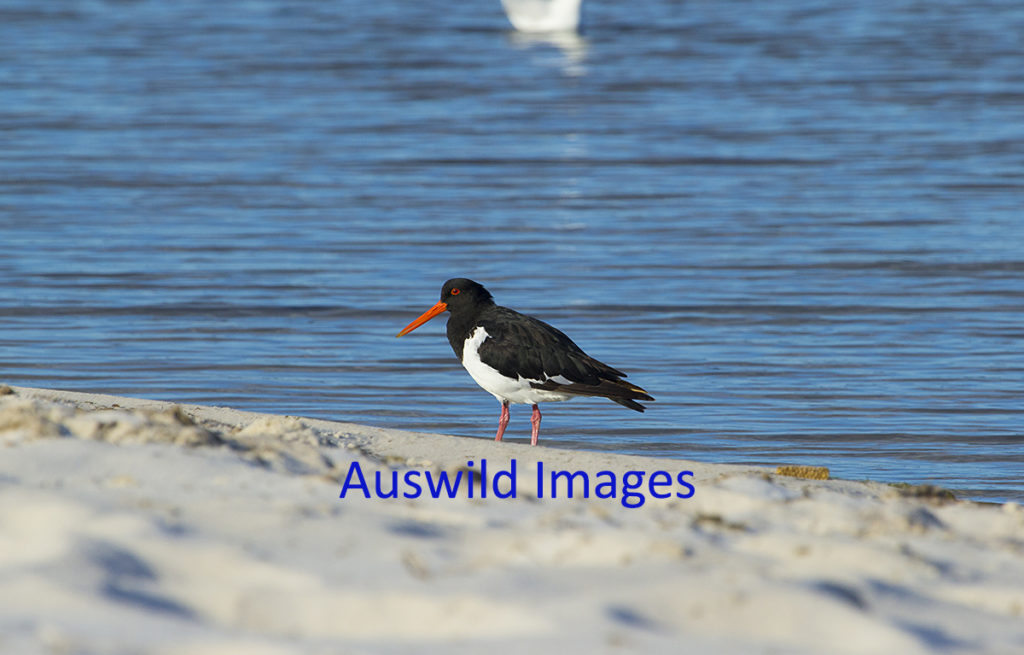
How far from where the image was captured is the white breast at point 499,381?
7.52 metres

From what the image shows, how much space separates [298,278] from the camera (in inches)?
504

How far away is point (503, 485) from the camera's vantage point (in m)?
5.21

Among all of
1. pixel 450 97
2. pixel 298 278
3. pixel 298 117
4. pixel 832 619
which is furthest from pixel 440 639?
pixel 450 97

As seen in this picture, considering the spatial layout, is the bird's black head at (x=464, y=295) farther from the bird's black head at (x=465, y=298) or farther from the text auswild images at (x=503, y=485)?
the text auswild images at (x=503, y=485)

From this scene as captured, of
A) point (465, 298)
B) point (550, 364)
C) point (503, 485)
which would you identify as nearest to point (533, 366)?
point (550, 364)

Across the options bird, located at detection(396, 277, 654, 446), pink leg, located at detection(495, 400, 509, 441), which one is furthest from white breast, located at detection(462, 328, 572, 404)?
pink leg, located at detection(495, 400, 509, 441)

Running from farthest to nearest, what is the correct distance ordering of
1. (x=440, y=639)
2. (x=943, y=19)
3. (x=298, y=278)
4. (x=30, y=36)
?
(x=943, y=19) → (x=30, y=36) → (x=298, y=278) → (x=440, y=639)

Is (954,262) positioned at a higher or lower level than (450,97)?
lower

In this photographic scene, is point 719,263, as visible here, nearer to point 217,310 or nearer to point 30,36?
point 217,310

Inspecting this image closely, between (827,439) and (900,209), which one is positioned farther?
(900,209)

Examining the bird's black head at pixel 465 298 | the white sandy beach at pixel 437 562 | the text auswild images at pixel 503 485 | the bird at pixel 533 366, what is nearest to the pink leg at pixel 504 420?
the bird at pixel 533 366

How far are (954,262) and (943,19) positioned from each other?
26.1 metres

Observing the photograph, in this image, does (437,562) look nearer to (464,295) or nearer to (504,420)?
(504,420)

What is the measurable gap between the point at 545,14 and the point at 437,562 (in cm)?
3373
